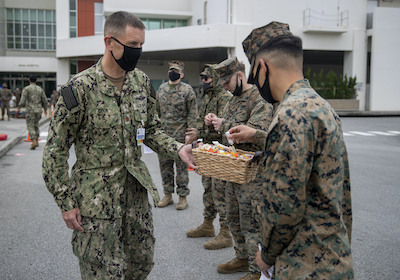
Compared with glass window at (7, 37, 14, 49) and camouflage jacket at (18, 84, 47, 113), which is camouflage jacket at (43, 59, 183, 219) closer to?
camouflage jacket at (18, 84, 47, 113)

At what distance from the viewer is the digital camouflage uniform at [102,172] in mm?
2617

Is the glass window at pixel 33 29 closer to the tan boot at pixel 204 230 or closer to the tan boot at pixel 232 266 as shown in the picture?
the tan boot at pixel 204 230

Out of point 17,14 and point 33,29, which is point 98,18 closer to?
point 33,29

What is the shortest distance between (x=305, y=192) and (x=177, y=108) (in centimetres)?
518

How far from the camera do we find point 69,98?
262cm

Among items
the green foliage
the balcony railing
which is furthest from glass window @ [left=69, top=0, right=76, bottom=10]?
the green foliage

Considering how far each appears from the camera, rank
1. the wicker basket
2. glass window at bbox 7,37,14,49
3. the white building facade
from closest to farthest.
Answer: the wicker basket
the white building facade
glass window at bbox 7,37,14,49

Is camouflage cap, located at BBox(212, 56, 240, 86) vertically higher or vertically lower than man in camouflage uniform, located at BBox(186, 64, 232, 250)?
higher

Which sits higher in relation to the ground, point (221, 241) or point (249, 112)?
point (249, 112)

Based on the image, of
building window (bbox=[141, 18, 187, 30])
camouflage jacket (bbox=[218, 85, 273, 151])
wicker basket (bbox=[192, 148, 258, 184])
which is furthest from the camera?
building window (bbox=[141, 18, 187, 30])

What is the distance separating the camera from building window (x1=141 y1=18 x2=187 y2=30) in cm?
3619

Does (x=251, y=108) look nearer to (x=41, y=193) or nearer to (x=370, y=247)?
(x=370, y=247)

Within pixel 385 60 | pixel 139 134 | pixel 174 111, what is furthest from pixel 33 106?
pixel 385 60

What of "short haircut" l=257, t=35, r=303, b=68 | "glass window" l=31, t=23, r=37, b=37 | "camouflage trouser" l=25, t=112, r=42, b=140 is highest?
"glass window" l=31, t=23, r=37, b=37
